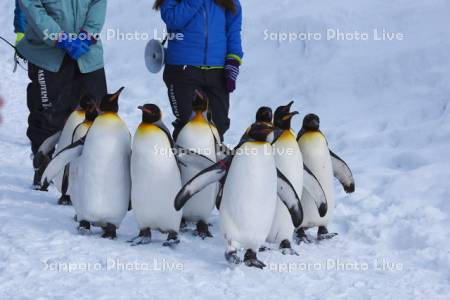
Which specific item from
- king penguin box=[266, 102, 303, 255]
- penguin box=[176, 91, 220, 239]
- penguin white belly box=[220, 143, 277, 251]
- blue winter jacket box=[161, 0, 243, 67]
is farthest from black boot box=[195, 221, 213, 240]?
blue winter jacket box=[161, 0, 243, 67]

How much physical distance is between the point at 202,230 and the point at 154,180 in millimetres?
531

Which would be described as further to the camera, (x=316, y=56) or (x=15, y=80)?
(x=15, y=80)

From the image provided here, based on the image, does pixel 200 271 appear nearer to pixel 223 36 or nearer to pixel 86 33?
pixel 223 36

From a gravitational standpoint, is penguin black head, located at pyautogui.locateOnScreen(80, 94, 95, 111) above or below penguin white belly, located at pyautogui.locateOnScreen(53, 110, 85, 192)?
above

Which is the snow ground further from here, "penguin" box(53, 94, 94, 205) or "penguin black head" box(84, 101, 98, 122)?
"penguin black head" box(84, 101, 98, 122)

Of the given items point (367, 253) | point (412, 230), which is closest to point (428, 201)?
point (412, 230)

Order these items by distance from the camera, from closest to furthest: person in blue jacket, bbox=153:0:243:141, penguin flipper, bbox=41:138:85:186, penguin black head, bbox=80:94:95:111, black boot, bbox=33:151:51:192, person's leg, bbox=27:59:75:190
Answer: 1. penguin flipper, bbox=41:138:85:186
2. penguin black head, bbox=80:94:95:111
3. black boot, bbox=33:151:51:192
4. person in blue jacket, bbox=153:0:243:141
5. person's leg, bbox=27:59:75:190

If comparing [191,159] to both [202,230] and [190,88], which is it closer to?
[202,230]

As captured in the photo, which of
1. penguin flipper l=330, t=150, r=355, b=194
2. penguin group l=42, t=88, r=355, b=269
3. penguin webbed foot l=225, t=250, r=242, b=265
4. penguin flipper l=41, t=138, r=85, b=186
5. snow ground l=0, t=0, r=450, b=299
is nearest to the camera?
snow ground l=0, t=0, r=450, b=299

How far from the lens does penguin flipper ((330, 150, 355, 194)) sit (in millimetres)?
4707

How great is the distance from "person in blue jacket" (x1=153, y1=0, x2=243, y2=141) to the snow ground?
107 centimetres

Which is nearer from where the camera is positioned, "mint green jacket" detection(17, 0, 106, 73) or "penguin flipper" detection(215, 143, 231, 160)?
"penguin flipper" detection(215, 143, 231, 160)

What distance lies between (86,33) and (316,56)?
Answer: 465cm

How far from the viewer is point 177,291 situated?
3.36 meters
